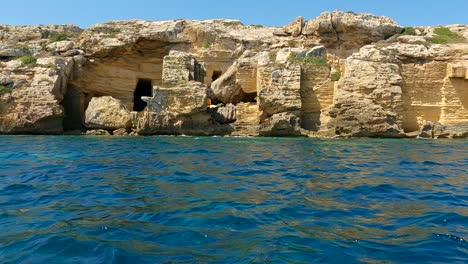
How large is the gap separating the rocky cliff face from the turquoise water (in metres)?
11.2

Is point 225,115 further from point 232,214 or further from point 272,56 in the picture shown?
point 232,214

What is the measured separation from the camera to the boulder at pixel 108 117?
A: 20891 mm

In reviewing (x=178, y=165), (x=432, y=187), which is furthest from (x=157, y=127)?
(x=432, y=187)

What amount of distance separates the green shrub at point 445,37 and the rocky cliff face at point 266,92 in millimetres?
54

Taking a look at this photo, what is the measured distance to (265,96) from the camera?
19719mm

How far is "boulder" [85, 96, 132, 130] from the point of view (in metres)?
20.9

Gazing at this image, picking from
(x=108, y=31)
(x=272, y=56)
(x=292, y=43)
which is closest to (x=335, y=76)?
(x=272, y=56)

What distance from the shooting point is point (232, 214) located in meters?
4.70

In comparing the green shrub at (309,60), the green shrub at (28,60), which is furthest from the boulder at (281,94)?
the green shrub at (28,60)

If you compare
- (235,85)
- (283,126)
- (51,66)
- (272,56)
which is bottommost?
(283,126)

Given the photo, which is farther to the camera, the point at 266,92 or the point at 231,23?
the point at 231,23

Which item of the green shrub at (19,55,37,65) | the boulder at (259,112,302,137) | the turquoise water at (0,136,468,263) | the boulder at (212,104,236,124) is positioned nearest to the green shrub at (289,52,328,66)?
the boulder at (259,112,302,137)

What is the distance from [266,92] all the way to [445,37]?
11278 mm

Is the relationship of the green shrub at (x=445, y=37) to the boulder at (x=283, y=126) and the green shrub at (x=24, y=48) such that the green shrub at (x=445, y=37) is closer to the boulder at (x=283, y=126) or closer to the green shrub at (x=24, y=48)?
the boulder at (x=283, y=126)
